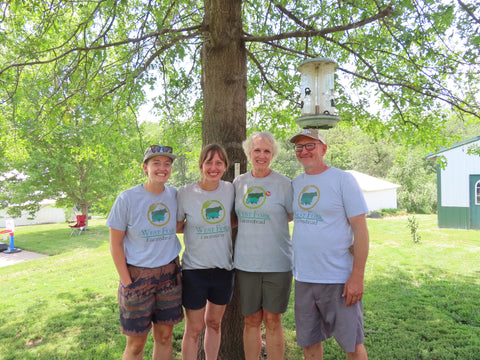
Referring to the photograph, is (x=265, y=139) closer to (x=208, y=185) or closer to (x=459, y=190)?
(x=208, y=185)

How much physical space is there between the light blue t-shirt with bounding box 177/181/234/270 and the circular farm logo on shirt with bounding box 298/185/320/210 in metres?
0.64

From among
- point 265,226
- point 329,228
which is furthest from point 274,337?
point 329,228

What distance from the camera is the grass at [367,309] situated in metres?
4.05

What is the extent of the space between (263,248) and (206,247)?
48 cm

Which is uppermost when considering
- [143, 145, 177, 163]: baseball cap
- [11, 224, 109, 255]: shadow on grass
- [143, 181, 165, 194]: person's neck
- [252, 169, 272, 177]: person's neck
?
[143, 145, 177, 163]: baseball cap

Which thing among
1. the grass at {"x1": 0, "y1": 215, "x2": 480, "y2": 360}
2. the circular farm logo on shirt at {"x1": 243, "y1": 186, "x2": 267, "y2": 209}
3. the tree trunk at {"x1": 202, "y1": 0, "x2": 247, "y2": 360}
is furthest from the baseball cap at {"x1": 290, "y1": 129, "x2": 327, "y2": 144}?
the grass at {"x1": 0, "y1": 215, "x2": 480, "y2": 360}

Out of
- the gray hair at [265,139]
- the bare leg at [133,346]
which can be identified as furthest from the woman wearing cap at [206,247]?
the bare leg at [133,346]

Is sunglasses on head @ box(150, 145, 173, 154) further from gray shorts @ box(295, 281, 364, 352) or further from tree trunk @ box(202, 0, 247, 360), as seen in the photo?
gray shorts @ box(295, 281, 364, 352)

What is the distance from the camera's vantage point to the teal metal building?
52.0 feet

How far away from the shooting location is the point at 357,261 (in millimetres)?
2348

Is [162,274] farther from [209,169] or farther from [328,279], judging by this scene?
[328,279]

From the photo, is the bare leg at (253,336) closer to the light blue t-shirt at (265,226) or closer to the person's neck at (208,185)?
the light blue t-shirt at (265,226)

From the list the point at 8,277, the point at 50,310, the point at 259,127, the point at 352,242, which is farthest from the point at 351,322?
the point at 8,277

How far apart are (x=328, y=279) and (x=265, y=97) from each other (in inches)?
191
